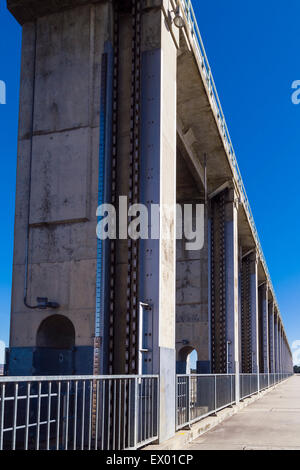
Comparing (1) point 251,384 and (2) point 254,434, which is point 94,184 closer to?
(2) point 254,434

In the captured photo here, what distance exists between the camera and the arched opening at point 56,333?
12.8 metres

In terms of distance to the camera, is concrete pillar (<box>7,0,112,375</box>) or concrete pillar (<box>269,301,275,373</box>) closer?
concrete pillar (<box>7,0,112,375</box>)

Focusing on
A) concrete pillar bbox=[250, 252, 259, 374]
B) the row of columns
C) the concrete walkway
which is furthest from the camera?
concrete pillar bbox=[250, 252, 259, 374]

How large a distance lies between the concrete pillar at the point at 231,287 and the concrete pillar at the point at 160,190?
1317cm

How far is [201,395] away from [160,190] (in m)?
6.04

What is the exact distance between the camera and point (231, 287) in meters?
25.7

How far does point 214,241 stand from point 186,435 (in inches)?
627

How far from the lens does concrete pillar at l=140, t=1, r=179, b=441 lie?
36.4 ft

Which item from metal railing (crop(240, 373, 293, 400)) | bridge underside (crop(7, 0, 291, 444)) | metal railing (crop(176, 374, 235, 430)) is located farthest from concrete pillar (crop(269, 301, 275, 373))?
bridge underside (crop(7, 0, 291, 444))

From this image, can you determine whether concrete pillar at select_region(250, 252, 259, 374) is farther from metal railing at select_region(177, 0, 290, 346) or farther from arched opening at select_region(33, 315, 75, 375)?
arched opening at select_region(33, 315, 75, 375)

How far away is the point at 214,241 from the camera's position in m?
26.8

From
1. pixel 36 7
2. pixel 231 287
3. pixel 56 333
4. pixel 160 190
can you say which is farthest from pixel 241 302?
pixel 36 7

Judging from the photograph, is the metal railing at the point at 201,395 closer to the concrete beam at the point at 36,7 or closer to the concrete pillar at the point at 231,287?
the concrete pillar at the point at 231,287

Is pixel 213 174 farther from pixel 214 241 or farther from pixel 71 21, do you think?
pixel 71 21
